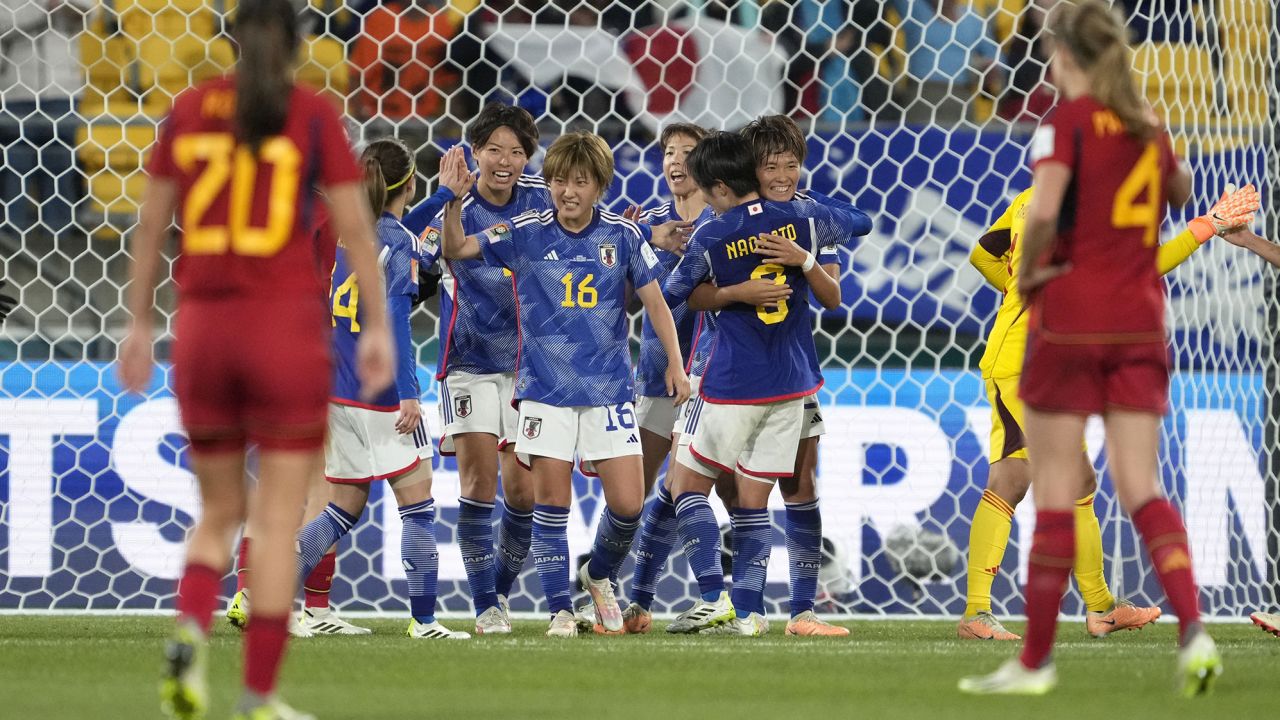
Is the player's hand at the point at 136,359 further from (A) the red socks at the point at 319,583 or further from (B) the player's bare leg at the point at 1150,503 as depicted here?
(A) the red socks at the point at 319,583

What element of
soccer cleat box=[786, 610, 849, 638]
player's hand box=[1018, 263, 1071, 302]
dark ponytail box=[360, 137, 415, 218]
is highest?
dark ponytail box=[360, 137, 415, 218]

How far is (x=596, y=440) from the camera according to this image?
17.3 feet

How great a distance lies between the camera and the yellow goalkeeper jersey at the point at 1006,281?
5.39 meters

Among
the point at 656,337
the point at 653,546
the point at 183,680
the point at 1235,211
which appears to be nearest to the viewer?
the point at 183,680

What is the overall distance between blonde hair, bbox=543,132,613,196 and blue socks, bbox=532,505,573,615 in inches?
41.9

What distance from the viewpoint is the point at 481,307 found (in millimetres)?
5777

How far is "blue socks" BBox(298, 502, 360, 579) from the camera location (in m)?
5.21

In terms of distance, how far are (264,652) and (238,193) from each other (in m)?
0.79

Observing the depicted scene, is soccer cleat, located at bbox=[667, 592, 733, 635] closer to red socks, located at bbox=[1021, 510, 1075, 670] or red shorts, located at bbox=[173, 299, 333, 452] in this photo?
red socks, located at bbox=[1021, 510, 1075, 670]

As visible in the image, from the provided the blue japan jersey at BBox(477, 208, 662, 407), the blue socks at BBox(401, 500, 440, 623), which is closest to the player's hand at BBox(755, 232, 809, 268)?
the blue japan jersey at BBox(477, 208, 662, 407)

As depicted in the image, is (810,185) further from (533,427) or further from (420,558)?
(420,558)

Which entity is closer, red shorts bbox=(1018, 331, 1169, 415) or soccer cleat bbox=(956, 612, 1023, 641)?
red shorts bbox=(1018, 331, 1169, 415)

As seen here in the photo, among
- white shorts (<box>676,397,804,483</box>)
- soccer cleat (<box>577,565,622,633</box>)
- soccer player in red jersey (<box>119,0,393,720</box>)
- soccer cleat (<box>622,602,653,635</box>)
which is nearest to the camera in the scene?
soccer player in red jersey (<box>119,0,393,720</box>)

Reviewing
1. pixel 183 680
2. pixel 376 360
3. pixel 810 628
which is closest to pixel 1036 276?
pixel 376 360
